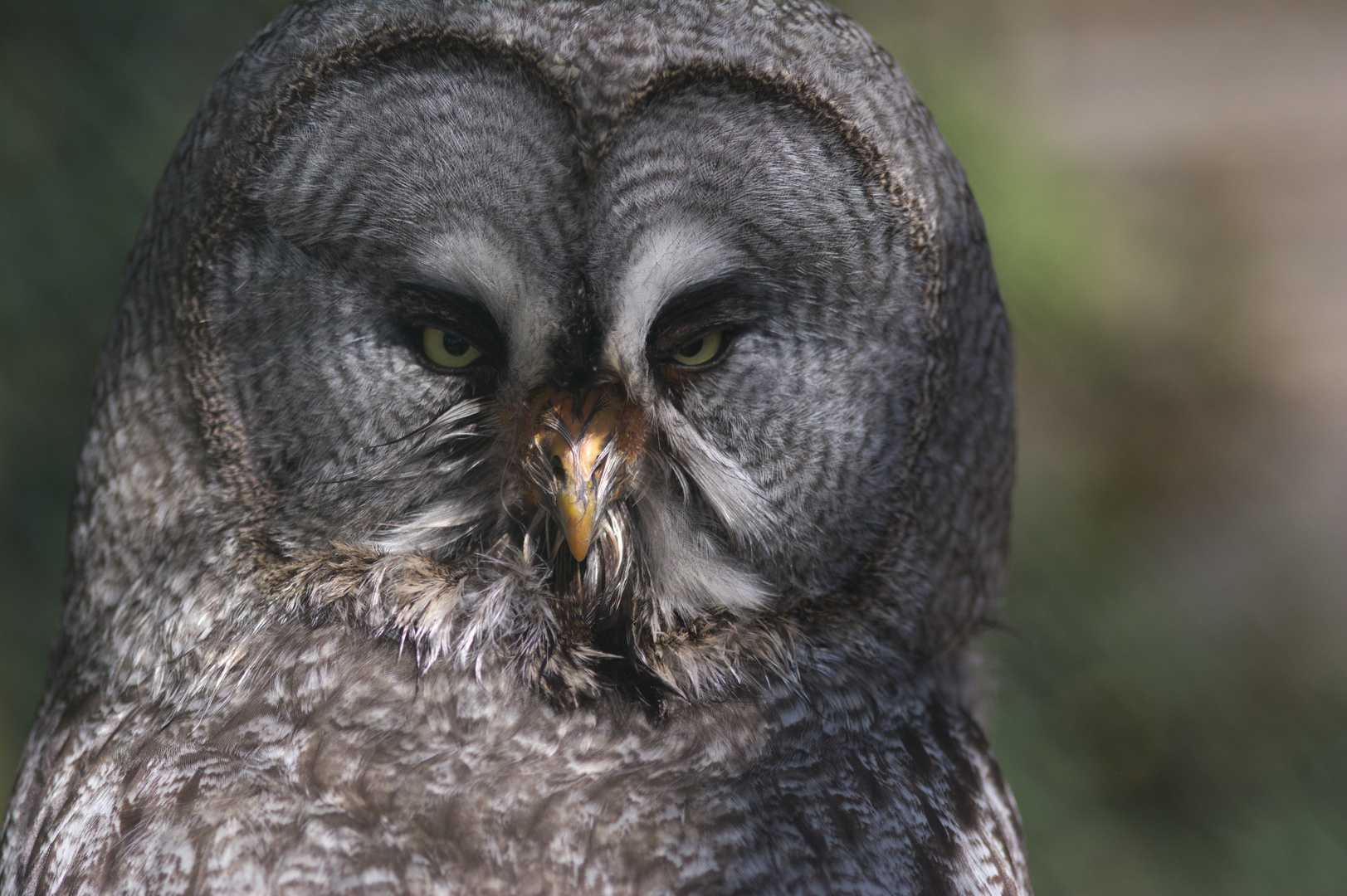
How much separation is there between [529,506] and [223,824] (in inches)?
13.1

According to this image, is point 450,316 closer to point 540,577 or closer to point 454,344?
point 454,344

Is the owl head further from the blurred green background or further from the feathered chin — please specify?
the blurred green background

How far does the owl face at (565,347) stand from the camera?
2.89ft

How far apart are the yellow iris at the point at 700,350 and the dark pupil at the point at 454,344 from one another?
167 mm

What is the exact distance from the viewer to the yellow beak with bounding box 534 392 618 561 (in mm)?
901

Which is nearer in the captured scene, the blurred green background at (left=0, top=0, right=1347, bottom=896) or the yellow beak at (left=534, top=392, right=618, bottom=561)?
the yellow beak at (left=534, top=392, right=618, bottom=561)

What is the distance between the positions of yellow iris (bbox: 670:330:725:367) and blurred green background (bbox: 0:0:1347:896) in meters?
1.40

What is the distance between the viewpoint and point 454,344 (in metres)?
0.91

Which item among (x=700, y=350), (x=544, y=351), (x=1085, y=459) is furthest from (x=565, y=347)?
(x=1085, y=459)

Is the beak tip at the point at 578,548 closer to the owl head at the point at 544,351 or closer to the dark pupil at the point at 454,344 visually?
the owl head at the point at 544,351

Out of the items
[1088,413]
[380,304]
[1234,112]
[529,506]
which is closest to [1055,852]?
[1088,413]

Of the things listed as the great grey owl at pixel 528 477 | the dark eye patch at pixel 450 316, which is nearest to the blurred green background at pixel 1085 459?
the great grey owl at pixel 528 477

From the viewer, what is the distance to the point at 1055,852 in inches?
102

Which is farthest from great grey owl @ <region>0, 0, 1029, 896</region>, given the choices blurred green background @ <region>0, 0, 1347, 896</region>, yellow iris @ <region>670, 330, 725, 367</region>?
blurred green background @ <region>0, 0, 1347, 896</region>
